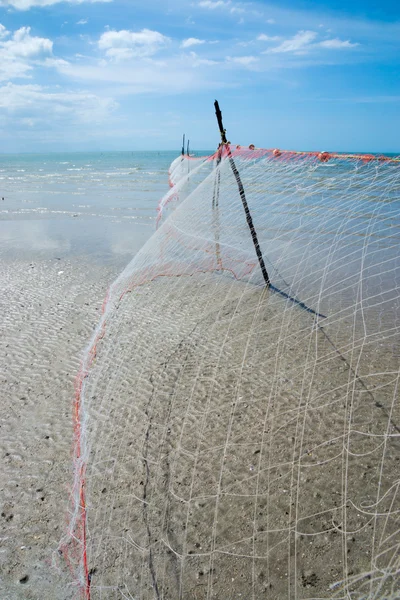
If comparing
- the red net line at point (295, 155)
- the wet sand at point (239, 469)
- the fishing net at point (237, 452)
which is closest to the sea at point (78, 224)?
the red net line at point (295, 155)

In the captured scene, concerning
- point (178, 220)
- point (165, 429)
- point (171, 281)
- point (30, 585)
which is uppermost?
point (178, 220)

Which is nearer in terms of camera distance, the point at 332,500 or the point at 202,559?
the point at 202,559

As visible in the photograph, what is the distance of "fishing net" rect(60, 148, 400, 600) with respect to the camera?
2475mm

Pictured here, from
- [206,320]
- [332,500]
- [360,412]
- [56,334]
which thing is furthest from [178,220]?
[332,500]

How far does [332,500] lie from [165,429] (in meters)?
1.43

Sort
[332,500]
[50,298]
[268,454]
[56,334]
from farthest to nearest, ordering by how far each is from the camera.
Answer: [50,298], [56,334], [268,454], [332,500]

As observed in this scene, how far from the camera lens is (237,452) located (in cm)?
333

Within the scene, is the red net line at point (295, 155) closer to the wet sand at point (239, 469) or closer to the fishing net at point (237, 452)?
the fishing net at point (237, 452)

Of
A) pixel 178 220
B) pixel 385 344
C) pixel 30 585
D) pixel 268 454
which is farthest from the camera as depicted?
pixel 178 220

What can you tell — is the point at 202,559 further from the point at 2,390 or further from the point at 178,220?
the point at 178,220

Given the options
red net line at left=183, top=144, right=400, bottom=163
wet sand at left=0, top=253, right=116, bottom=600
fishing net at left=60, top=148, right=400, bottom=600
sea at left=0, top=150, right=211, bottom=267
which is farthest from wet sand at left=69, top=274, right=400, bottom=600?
sea at left=0, top=150, right=211, bottom=267

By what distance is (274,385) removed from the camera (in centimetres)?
423

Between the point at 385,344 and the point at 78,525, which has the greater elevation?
the point at 385,344

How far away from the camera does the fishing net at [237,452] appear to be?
8.12 feet
